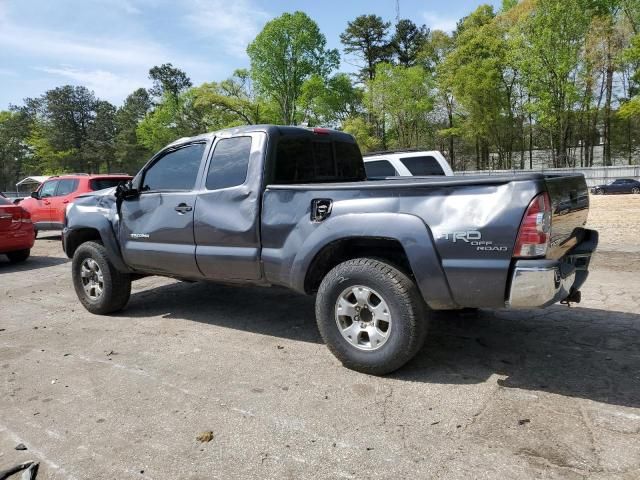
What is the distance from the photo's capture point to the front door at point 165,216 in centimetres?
468

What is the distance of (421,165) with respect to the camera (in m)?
9.47

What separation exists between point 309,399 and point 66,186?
11826 mm

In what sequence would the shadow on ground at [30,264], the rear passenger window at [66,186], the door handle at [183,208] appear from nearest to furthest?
the door handle at [183,208]
the shadow on ground at [30,264]
the rear passenger window at [66,186]

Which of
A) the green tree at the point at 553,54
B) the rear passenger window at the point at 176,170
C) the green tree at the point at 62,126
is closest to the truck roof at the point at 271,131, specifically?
the rear passenger window at the point at 176,170

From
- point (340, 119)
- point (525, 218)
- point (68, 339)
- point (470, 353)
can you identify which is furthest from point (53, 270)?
point (340, 119)

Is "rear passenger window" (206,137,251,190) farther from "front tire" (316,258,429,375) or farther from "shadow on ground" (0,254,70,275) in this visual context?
"shadow on ground" (0,254,70,275)

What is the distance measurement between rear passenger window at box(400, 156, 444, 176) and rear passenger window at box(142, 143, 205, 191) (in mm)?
5472

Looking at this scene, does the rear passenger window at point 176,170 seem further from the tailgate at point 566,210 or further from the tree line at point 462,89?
the tree line at point 462,89

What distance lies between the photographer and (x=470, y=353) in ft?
13.2

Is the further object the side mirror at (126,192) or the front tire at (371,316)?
the side mirror at (126,192)

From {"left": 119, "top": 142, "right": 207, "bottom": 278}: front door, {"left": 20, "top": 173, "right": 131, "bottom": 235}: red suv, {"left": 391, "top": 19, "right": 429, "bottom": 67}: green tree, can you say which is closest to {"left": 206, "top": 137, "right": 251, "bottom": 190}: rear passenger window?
{"left": 119, "top": 142, "right": 207, "bottom": 278}: front door

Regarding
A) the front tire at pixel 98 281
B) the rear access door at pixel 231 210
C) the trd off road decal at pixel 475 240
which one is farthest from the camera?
the front tire at pixel 98 281

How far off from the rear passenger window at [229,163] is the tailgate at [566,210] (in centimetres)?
248

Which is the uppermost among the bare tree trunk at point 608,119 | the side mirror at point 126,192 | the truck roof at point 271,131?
the bare tree trunk at point 608,119
